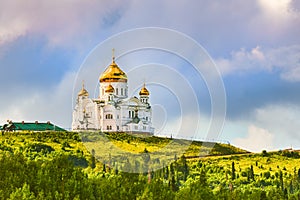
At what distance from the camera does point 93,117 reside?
233 ft

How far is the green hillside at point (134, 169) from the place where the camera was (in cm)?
3025

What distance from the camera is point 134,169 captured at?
160ft

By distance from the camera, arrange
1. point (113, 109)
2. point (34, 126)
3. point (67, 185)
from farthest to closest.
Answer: point (113, 109) → point (34, 126) → point (67, 185)

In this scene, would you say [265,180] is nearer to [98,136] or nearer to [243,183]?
[243,183]

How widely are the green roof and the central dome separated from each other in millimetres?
6911

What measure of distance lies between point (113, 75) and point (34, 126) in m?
9.66

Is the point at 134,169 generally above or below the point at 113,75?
below

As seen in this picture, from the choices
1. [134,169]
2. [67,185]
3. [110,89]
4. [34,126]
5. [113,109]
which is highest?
[110,89]

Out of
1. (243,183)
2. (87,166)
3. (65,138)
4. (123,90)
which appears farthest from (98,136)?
(243,183)

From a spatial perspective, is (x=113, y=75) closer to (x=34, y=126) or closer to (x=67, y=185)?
(x=34, y=126)

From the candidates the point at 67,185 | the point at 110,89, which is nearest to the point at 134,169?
the point at 67,185

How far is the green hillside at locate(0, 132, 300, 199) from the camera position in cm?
3025

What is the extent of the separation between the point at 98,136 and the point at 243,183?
18.3m

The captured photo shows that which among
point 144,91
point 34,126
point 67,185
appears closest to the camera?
point 67,185
